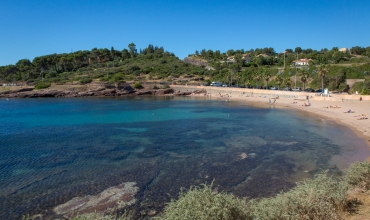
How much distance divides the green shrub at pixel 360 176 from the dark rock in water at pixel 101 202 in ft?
34.3

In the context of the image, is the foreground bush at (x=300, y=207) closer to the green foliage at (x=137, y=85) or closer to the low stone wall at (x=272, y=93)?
the low stone wall at (x=272, y=93)

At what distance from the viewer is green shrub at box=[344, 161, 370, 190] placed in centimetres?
1170

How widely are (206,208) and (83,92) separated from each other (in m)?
93.0

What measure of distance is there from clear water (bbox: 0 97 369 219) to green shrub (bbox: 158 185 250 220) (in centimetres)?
545

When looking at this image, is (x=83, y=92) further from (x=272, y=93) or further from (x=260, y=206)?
(x=260, y=206)

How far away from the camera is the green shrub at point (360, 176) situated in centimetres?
1170

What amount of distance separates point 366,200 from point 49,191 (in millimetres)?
15831

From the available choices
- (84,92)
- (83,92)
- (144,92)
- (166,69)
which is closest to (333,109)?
(144,92)

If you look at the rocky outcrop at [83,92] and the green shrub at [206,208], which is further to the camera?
the rocky outcrop at [83,92]

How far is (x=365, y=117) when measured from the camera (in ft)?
117

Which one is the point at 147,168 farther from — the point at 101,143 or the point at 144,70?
the point at 144,70

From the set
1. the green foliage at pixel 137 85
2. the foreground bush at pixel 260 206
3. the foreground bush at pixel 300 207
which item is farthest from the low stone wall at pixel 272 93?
the foreground bush at pixel 300 207

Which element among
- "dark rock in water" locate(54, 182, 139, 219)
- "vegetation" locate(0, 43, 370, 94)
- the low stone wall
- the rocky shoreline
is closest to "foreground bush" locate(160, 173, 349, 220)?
"dark rock in water" locate(54, 182, 139, 219)

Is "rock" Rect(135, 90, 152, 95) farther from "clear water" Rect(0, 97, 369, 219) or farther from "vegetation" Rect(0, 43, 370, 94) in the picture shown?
"clear water" Rect(0, 97, 369, 219)
